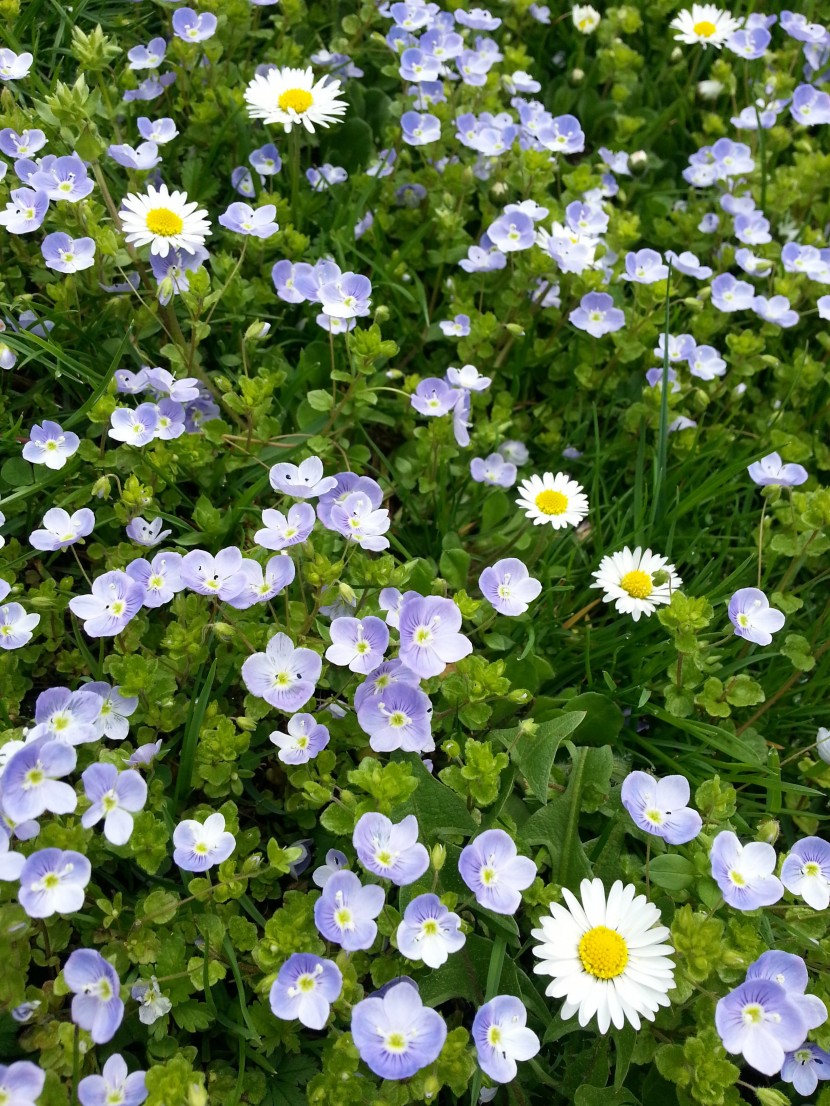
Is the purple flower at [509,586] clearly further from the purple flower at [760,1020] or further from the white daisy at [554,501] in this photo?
the purple flower at [760,1020]

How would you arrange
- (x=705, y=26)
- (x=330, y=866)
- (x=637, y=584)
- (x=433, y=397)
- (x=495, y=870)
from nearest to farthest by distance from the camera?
(x=495, y=870) < (x=330, y=866) < (x=637, y=584) < (x=433, y=397) < (x=705, y=26)

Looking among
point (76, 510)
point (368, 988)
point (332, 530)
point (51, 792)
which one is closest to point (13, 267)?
point (76, 510)

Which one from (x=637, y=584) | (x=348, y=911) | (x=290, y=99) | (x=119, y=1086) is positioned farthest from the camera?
(x=290, y=99)

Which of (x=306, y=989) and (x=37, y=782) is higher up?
(x=37, y=782)

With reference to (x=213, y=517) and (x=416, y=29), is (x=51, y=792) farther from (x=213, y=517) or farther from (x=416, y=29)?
(x=416, y=29)

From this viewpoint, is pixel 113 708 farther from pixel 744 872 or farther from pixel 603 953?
pixel 744 872

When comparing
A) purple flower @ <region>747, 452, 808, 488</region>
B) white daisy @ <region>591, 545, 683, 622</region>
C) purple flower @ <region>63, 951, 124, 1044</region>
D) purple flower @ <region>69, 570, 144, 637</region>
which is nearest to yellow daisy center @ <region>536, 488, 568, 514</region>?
white daisy @ <region>591, 545, 683, 622</region>

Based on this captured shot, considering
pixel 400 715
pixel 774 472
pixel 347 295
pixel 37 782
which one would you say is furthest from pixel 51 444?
pixel 774 472
